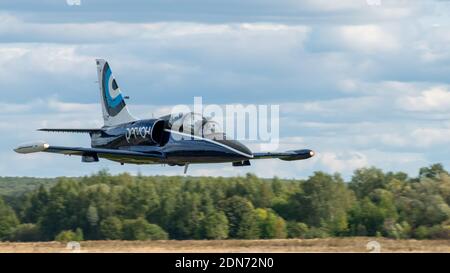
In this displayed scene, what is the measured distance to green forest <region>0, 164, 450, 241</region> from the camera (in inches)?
1967

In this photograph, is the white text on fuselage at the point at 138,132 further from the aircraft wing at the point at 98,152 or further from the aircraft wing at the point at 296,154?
the aircraft wing at the point at 296,154

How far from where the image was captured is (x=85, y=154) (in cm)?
3806

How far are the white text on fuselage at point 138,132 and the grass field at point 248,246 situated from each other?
20.7ft

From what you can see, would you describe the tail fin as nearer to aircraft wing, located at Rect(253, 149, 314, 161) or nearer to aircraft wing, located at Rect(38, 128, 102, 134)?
aircraft wing, located at Rect(38, 128, 102, 134)

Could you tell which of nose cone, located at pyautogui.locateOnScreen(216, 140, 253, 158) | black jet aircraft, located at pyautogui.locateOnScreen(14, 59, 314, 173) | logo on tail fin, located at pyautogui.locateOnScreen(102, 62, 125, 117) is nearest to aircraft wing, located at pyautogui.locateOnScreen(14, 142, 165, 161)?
black jet aircraft, located at pyautogui.locateOnScreen(14, 59, 314, 173)

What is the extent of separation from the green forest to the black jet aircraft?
5692 mm

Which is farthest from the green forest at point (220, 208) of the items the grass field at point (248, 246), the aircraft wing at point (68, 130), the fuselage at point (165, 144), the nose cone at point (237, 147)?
the grass field at point (248, 246)

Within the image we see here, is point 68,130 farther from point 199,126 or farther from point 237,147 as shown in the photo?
point 237,147

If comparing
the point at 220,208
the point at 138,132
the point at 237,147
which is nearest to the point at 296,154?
the point at 237,147

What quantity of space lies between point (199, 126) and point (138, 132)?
3.36 m

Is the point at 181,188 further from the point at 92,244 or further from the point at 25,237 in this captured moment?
the point at 92,244

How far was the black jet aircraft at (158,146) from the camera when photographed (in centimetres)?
3666

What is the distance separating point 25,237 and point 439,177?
21169 mm

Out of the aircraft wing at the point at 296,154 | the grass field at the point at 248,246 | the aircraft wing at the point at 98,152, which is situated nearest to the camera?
the grass field at the point at 248,246
